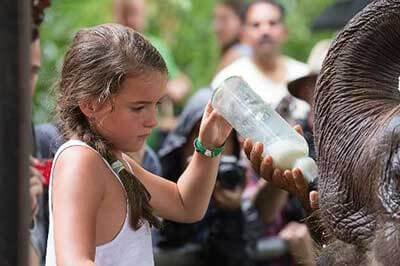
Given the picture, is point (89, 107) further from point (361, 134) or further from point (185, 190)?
point (361, 134)

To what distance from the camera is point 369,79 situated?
289 cm

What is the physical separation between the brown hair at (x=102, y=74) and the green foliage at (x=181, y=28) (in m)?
5.59

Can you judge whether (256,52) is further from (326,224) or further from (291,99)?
(326,224)

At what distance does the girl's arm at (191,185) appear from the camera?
140 inches

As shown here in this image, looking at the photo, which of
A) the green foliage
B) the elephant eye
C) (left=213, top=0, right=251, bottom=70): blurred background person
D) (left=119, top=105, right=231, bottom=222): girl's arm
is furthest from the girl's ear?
the green foliage

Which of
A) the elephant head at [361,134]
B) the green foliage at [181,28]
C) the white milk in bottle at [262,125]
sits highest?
the elephant head at [361,134]

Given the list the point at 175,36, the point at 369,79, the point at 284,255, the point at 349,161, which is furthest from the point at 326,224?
the point at 175,36

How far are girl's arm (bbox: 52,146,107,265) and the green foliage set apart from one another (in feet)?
19.0

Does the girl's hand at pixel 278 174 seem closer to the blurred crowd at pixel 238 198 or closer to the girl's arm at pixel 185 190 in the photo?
the girl's arm at pixel 185 190

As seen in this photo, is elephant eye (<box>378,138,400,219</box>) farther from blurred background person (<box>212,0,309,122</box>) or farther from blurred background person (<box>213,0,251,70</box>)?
blurred background person (<box>213,0,251,70</box>)

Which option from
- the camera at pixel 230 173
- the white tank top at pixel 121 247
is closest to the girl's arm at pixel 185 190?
the white tank top at pixel 121 247

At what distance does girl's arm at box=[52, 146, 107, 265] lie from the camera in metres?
3.00

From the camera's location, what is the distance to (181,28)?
11250mm

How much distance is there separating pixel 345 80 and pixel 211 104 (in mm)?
691
